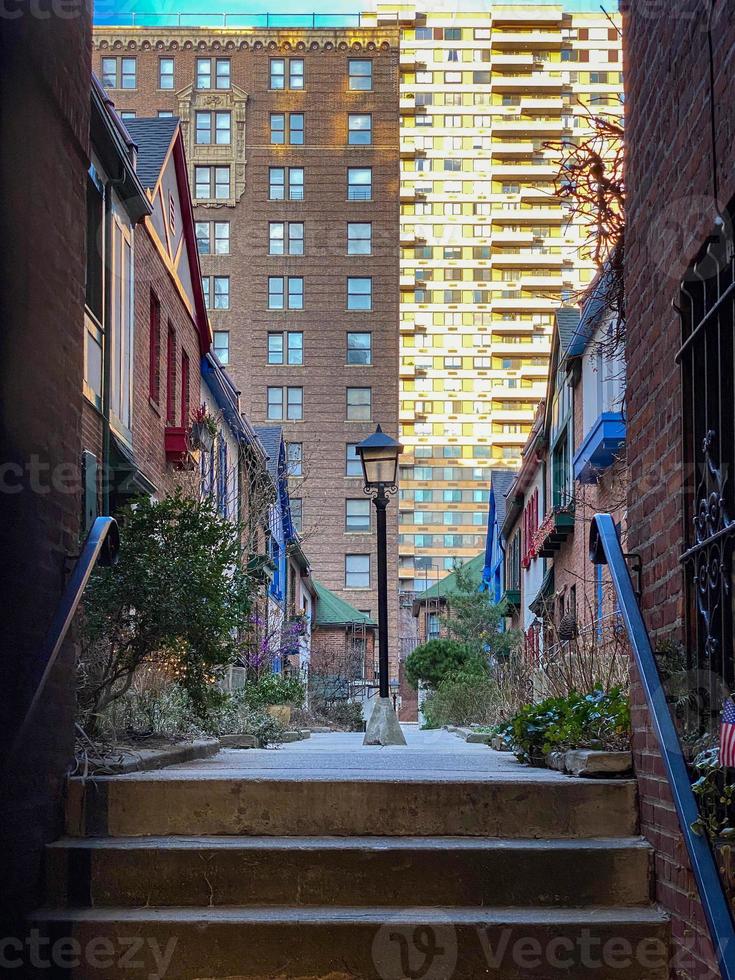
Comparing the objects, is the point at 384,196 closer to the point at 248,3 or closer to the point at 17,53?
the point at 248,3

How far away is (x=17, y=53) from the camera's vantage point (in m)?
4.51

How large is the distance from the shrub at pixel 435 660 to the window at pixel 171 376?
1447 cm

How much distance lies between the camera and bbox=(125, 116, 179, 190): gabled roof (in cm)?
1520

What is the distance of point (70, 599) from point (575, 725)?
8.38ft

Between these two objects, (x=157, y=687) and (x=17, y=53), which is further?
(x=157, y=687)

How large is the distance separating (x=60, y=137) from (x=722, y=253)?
269 centimetres

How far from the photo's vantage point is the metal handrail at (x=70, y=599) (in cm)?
408

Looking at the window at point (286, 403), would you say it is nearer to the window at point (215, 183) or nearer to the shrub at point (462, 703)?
the window at point (215, 183)

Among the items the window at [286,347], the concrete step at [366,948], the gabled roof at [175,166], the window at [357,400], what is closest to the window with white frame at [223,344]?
the window at [286,347]

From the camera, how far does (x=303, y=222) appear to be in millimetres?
52094

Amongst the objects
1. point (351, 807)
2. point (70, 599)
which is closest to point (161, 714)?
point (351, 807)

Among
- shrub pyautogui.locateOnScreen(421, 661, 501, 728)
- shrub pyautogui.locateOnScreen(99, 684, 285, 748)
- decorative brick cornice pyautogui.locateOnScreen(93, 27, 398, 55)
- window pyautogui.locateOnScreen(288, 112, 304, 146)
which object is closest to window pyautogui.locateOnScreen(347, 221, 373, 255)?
window pyautogui.locateOnScreen(288, 112, 304, 146)

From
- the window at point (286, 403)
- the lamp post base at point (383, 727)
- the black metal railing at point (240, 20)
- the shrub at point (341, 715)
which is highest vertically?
the black metal railing at point (240, 20)

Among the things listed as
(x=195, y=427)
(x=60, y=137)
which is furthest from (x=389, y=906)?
(x=195, y=427)
